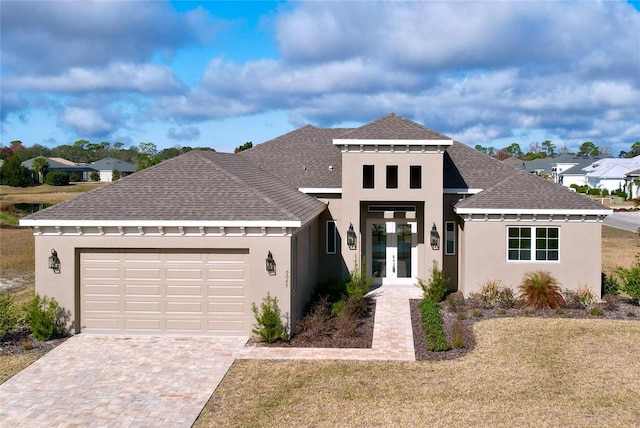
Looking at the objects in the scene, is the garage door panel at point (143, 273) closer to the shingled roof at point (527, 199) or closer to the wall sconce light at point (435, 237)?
the wall sconce light at point (435, 237)

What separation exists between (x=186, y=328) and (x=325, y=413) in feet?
20.0

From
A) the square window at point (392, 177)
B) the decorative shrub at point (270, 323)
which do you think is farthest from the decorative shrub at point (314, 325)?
the square window at point (392, 177)

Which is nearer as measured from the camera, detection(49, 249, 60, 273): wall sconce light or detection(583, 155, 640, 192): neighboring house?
Result: detection(49, 249, 60, 273): wall sconce light

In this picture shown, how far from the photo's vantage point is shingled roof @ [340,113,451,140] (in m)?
20.8

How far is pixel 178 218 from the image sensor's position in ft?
51.1

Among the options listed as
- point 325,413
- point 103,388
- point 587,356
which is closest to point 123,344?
point 103,388

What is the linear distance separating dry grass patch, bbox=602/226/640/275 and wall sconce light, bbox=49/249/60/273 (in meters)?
21.8

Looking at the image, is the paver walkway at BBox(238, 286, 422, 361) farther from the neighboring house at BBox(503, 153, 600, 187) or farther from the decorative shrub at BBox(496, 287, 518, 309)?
the neighboring house at BBox(503, 153, 600, 187)

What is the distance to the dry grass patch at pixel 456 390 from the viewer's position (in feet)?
35.1

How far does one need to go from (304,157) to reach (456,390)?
48.8 ft

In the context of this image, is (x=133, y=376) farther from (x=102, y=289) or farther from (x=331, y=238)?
(x=331, y=238)

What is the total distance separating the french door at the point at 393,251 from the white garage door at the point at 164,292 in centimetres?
822

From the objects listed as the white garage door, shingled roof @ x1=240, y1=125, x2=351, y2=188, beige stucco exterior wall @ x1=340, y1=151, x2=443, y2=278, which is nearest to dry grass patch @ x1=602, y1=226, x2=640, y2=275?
beige stucco exterior wall @ x1=340, y1=151, x2=443, y2=278

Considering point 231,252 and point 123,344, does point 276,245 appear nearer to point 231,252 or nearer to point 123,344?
point 231,252
